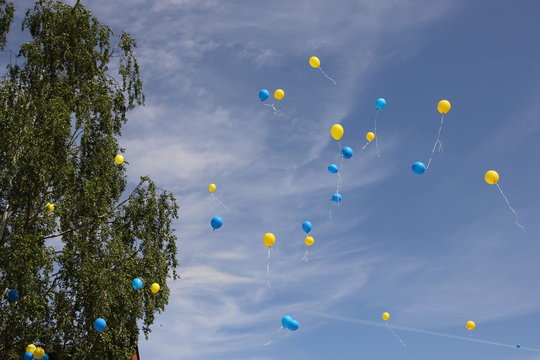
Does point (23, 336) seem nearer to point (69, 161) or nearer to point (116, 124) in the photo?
point (69, 161)

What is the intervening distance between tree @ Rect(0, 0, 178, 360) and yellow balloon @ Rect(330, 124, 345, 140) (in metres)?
6.03

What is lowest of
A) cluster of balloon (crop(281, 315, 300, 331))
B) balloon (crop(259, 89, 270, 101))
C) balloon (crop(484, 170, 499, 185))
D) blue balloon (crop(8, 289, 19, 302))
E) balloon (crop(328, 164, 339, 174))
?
cluster of balloon (crop(281, 315, 300, 331))

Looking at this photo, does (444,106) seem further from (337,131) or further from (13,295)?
(13,295)

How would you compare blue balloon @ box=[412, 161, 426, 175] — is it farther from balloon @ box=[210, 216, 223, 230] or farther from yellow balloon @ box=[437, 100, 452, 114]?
balloon @ box=[210, 216, 223, 230]

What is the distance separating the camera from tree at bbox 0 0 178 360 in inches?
415

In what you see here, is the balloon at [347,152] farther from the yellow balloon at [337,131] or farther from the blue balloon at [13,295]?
the blue balloon at [13,295]

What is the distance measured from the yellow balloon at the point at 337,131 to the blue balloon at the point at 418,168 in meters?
1.47

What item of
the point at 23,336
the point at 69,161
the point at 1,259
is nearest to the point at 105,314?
the point at 23,336

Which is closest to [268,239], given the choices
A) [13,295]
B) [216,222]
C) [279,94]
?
[216,222]

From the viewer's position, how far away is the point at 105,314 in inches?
449

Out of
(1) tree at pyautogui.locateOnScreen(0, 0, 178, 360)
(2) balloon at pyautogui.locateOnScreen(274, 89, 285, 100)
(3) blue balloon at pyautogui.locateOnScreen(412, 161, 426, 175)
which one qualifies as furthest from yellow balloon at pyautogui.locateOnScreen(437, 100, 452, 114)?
(1) tree at pyautogui.locateOnScreen(0, 0, 178, 360)

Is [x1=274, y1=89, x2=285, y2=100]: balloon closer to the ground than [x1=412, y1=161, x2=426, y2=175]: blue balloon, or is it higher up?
higher up

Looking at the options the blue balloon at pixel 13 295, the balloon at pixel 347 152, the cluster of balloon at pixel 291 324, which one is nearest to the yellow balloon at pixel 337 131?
the balloon at pixel 347 152

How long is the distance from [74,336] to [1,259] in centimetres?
263
